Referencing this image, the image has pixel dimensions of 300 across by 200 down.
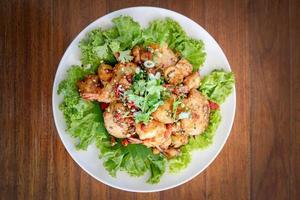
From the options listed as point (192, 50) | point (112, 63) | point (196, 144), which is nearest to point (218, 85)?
point (192, 50)

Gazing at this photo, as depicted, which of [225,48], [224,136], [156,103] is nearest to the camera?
[156,103]

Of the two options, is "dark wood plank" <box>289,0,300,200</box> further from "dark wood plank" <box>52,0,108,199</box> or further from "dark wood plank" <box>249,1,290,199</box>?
"dark wood plank" <box>52,0,108,199</box>

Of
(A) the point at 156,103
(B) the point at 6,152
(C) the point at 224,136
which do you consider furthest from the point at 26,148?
(C) the point at 224,136

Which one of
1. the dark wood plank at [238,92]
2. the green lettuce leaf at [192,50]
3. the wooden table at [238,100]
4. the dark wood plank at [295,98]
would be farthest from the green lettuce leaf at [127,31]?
the dark wood plank at [295,98]

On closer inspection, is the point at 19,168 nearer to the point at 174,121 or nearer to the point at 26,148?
the point at 26,148

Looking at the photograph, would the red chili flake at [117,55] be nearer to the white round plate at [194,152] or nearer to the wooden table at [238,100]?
the white round plate at [194,152]
